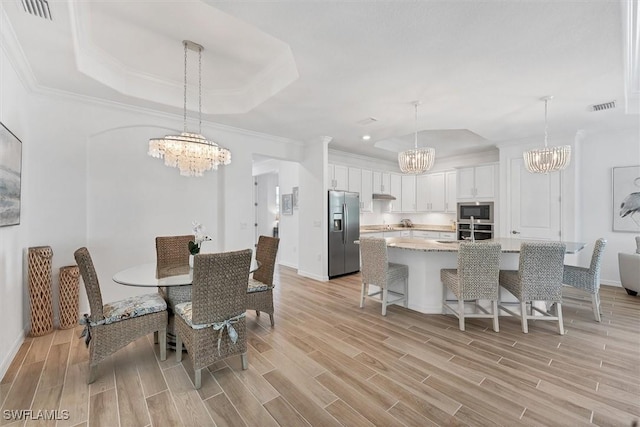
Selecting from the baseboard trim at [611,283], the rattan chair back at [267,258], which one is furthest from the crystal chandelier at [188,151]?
the baseboard trim at [611,283]

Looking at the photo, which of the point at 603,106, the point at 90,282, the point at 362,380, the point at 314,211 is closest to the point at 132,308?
the point at 90,282

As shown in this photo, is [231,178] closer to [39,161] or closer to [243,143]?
[243,143]

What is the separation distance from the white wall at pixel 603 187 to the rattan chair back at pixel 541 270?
288 centimetres

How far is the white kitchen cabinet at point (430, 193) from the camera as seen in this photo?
6.86 metres

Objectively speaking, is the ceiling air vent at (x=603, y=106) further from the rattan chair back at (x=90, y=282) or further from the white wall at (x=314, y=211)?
the rattan chair back at (x=90, y=282)

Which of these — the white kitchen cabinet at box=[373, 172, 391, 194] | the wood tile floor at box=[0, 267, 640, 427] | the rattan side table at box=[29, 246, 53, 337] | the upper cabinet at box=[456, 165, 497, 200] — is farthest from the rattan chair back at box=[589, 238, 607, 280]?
the rattan side table at box=[29, 246, 53, 337]

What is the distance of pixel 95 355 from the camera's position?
6.72 ft

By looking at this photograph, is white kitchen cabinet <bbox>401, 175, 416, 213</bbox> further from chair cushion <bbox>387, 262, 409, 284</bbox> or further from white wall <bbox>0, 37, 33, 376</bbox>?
white wall <bbox>0, 37, 33, 376</bbox>

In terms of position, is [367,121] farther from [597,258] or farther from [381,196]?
[597,258]

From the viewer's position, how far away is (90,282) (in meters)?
2.01

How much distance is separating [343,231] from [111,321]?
400 centimetres

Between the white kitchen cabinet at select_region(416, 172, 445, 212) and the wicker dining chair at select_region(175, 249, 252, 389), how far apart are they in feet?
19.6

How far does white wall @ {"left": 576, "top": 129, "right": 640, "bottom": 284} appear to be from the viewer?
452cm

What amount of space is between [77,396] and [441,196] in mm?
7074
